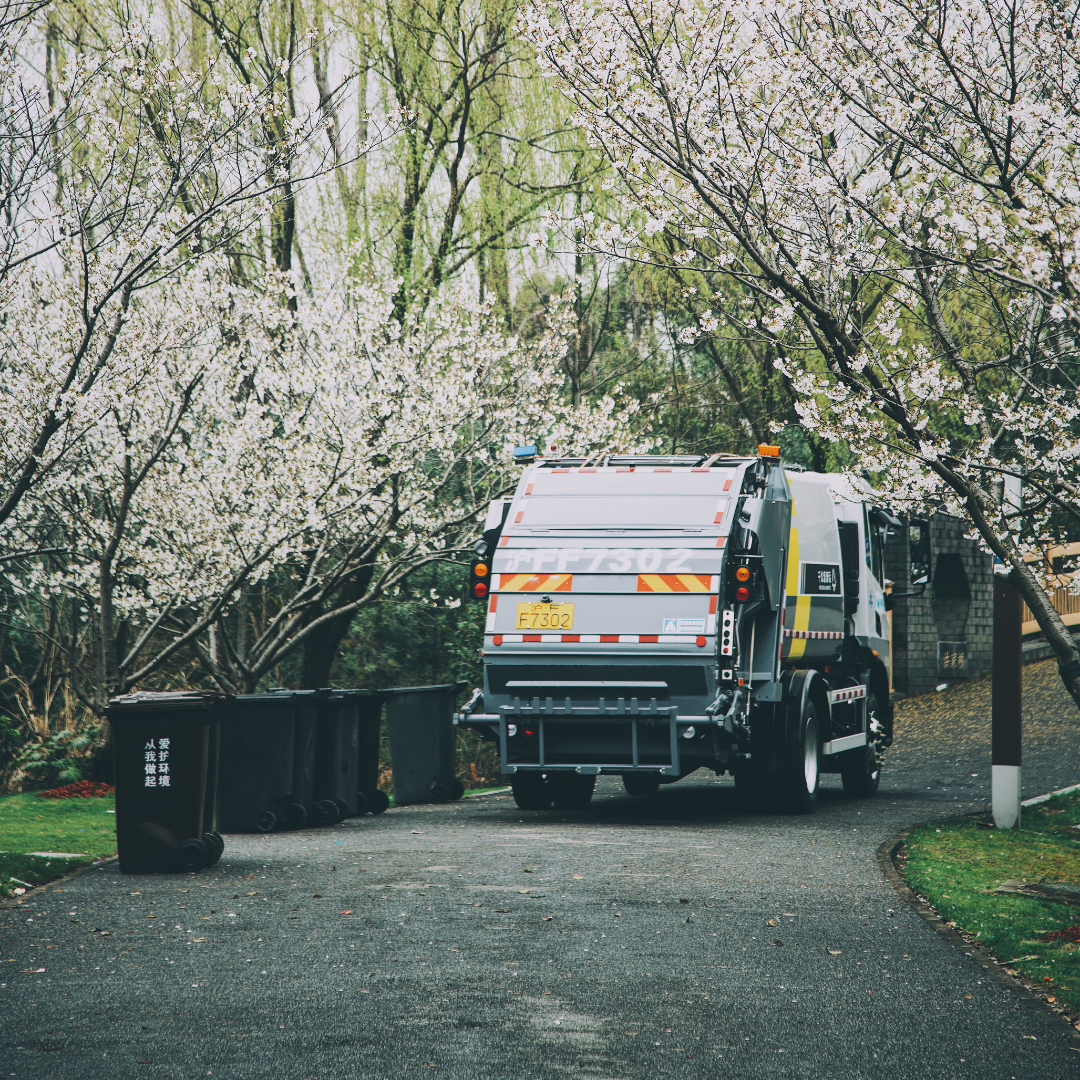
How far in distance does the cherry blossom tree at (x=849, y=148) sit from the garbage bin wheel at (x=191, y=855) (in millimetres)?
4826

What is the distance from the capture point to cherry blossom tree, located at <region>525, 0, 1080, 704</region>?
24.4 feet

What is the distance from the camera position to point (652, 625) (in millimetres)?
11039

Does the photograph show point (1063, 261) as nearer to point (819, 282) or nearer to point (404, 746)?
point (819, 282)

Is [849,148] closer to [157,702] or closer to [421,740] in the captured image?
[157,702]

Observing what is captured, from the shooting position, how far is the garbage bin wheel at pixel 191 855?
870 centimetres

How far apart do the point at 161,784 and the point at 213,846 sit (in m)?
0.55

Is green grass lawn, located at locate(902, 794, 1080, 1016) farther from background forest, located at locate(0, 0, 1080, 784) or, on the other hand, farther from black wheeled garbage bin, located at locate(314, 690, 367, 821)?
black wheeled garbage bin, located at locate(314, 690, 367, 821)

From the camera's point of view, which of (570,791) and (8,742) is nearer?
(570,791)

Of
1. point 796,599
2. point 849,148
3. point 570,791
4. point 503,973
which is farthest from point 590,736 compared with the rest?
point 503,973

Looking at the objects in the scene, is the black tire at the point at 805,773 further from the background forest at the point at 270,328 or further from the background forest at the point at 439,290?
the background forest at the point at 270,328

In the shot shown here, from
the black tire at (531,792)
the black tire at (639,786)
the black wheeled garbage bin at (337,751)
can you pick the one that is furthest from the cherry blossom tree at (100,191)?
the black tire at (639,786)

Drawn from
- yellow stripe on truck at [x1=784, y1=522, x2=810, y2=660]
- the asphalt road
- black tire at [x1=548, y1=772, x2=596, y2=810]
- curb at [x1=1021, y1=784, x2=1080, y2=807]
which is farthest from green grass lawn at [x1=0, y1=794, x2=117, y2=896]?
curb at [x1=1021, y1=784, x2=1080, y2=807]

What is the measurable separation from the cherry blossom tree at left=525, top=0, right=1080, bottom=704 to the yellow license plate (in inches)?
119

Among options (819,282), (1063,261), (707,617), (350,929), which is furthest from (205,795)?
(1063,261)
